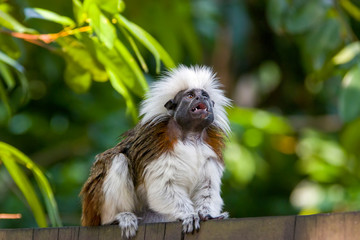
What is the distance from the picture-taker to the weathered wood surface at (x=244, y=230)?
305 centimetres

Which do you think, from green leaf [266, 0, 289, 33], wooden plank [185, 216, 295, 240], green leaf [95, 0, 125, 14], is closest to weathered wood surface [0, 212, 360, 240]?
wooden plank [185, 216, 295, 240]

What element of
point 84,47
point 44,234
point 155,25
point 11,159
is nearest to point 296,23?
point 155,25

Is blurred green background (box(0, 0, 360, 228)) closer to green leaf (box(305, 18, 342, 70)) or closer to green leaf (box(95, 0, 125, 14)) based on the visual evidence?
green leaf (box(305, 18, 342, 70))

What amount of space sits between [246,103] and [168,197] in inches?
241

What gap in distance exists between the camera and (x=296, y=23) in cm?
622

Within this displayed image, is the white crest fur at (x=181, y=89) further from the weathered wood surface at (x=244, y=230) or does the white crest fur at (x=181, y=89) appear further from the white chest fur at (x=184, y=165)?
the weathered wood surface at (x=244, y=230)

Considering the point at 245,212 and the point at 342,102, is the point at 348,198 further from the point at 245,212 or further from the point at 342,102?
the point at 342,102

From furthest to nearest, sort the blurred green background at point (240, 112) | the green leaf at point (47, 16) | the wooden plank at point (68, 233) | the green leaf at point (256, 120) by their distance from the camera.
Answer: the green leaf at point (256, 120), the blurred green background at point (240, 112), the green leaf at point (47, 16), the wooden plank at point (68, 233)

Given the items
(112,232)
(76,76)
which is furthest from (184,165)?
(76,76)

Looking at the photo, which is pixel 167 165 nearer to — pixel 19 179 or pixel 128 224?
pixel 128 224

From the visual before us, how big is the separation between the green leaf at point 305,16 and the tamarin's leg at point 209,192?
2241 mm

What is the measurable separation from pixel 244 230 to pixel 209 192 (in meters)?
0.97

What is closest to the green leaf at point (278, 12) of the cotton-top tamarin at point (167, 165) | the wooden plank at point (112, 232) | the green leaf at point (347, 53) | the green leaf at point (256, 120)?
the green leaf at point (347, 53)

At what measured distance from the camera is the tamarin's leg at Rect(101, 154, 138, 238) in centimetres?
417
